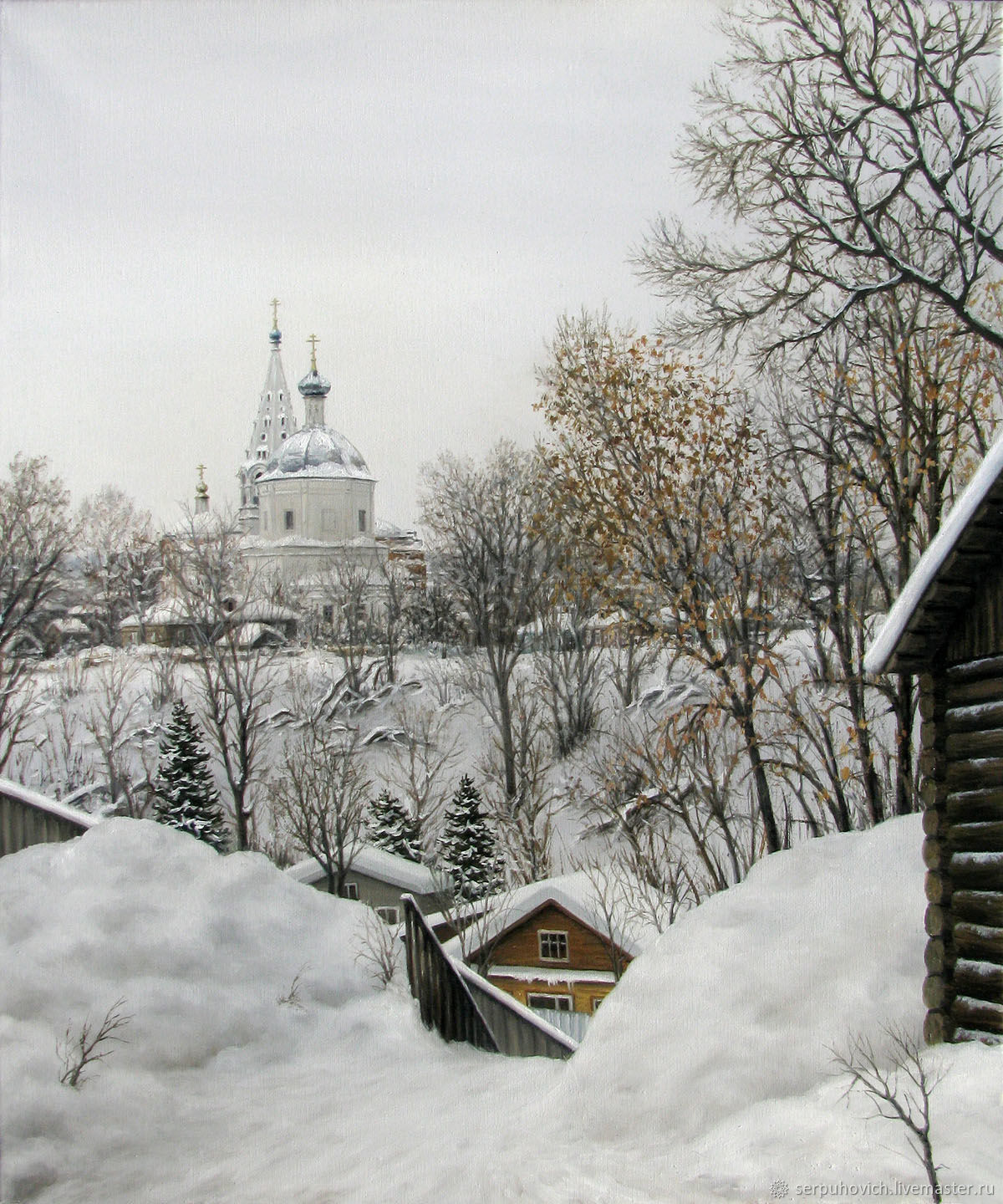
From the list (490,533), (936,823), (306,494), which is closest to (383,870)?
(306,494)

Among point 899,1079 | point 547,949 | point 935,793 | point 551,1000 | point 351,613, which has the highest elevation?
point 351,613

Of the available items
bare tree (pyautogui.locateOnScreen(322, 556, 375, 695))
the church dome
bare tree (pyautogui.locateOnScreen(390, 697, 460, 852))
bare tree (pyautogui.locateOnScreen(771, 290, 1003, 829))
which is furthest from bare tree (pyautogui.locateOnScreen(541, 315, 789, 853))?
bare tree (pyautogui.locateOnScreen(390, 697, 460, 852))

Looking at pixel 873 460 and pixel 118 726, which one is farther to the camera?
pixel 118 726

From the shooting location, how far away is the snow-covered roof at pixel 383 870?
1313cm

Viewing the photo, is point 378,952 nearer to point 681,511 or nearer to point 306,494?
point 681,511

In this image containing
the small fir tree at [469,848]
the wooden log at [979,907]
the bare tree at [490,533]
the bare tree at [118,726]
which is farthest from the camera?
the small fir tree at [469,848]

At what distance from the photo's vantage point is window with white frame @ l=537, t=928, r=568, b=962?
972 centimetres

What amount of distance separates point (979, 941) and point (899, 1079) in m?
0.64

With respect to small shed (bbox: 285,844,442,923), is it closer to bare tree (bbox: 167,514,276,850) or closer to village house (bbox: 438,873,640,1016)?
bare tree (bbox: 167,514,276,850)

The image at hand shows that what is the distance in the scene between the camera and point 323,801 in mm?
13289

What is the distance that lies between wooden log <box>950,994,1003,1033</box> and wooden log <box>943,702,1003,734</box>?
106 cm

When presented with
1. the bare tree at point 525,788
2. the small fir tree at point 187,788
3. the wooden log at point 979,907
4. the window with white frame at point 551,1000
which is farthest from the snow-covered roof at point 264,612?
the wooden log at point 979,907

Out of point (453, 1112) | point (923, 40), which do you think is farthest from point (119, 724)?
point (923, 40)

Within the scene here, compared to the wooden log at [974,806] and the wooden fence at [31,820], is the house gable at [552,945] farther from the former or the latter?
the wooden log at [974,806]
